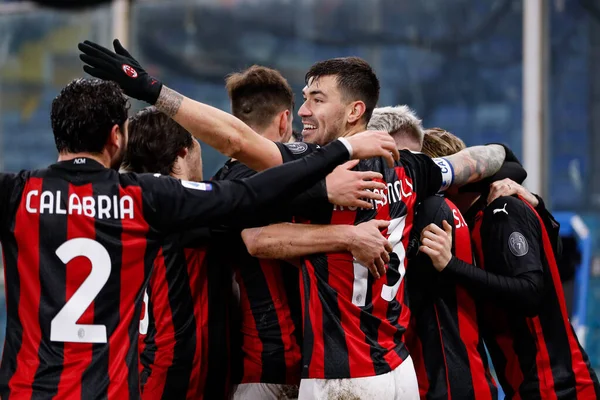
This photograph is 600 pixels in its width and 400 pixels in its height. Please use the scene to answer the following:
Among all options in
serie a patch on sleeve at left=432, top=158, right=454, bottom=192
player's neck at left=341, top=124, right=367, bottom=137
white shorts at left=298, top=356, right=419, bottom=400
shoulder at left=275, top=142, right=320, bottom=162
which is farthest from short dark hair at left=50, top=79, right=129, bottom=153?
serie a patch on sleeve at left=432, top=158, right=454, bottom=192

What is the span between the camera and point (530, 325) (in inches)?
141

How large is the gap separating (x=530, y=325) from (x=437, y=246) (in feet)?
1.95

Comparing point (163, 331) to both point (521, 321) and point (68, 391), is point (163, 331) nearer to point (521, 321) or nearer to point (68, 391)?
point (68, 391)

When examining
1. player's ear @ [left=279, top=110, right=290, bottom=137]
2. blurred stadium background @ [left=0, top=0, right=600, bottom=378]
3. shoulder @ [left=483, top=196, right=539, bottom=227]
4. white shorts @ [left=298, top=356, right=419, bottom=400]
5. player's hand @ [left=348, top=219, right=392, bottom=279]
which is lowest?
white shorts @ [left=298, top=356, right=419, bottom=400]

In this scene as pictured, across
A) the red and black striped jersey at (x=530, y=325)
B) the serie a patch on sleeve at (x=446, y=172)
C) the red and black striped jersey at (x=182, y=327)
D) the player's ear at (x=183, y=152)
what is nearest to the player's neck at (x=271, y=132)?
the player's ear at (x=183, y=152)

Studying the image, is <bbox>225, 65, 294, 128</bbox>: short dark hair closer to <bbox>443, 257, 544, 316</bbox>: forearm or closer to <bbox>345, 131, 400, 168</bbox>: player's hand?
<bbox>345, 131, 400, 168</bbox>: player's hand

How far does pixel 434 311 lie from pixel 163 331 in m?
1.12

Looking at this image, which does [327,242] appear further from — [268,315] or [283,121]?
[283,121]

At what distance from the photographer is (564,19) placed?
803 cm

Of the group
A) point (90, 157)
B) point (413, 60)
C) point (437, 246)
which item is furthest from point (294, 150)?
point (413, 60)

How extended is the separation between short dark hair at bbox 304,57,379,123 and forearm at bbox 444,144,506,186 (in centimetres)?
43

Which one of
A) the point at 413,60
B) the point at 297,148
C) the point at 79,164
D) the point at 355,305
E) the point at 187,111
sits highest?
the point at 413,60

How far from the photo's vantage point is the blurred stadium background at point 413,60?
306 inches

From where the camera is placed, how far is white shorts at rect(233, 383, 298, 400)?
137 inches
